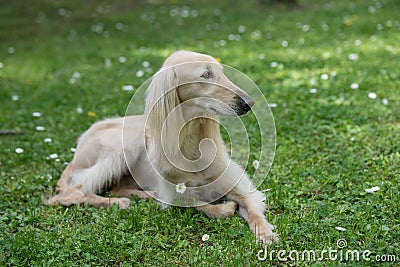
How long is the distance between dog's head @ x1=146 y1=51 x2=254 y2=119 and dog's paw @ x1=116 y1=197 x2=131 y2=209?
88cm

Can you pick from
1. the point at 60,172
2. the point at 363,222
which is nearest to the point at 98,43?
the point at 60,172

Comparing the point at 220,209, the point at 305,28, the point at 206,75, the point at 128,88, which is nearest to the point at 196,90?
the point at 206,75

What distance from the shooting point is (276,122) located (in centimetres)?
570

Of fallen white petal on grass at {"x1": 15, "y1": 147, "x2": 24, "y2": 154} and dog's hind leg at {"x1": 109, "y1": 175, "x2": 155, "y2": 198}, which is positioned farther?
fallen white petal on grass at {"x1": 15, "y1": 147, "x2": 24, "y2": 154}

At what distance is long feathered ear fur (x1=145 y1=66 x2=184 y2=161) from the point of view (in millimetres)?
3672

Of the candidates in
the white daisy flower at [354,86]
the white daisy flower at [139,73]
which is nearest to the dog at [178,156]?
the white daisy flower at [354,86]

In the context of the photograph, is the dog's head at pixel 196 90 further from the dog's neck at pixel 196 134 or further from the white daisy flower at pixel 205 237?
the white daisy flower at pixel 205 237

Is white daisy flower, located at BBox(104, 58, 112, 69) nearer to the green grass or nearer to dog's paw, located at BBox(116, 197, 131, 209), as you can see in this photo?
the green grass

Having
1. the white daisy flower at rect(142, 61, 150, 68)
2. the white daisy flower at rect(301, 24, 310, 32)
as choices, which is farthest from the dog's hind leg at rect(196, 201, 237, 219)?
the white daisy flower at rect(301, 24, 310, 32)

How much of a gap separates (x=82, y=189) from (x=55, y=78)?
4.45m

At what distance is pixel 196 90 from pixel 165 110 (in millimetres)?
256

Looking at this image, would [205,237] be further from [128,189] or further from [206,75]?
[128,189]

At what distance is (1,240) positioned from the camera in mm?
3652

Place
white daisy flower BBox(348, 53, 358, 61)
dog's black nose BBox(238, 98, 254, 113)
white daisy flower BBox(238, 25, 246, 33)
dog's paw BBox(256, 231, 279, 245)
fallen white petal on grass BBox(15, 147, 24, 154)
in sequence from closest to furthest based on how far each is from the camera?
dog's paw BBox(256, 231, 279, 245), dog's black nose BBox(238, 98, 254, 113), fallen white petal on grass BBox(15, 147, 24, 154), white daisy flower BBox(348, 53, 358, 61), white daisy flower BBox(238, 25, 246, 33)
